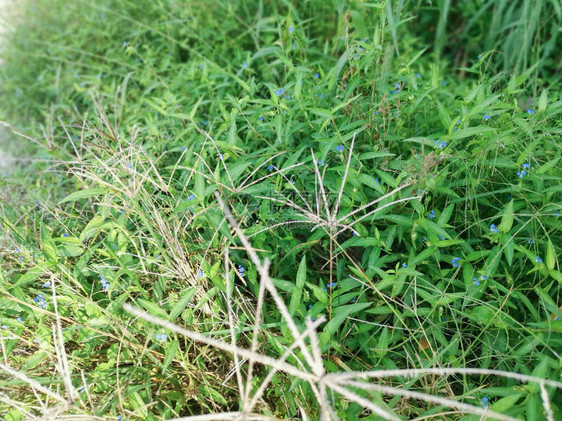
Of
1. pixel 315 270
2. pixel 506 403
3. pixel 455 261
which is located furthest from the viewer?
pixel 315 270

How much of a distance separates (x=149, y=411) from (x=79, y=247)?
676mm

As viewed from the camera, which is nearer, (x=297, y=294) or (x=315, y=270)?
(x=297, y=294)

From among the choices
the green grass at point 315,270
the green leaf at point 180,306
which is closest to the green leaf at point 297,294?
the green grass at point 315,270

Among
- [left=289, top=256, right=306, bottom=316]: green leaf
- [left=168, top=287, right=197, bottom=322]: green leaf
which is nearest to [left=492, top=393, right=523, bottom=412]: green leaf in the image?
[left=289, top=256, right=306, bottom=316]: green leaf

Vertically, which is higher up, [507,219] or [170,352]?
[507,219]

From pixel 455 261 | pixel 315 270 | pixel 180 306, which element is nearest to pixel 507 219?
pixel 455 261

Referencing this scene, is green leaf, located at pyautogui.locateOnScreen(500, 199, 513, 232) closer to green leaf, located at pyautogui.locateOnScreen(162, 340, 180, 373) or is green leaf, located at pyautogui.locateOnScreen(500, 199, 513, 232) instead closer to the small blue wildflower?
the small blue wildflower

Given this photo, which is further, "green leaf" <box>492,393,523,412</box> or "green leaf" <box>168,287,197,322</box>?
"green leaf" <box>168,287,197,322</box>

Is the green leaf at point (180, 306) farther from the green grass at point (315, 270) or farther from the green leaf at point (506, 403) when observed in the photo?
the green leaf at point (506, 403)

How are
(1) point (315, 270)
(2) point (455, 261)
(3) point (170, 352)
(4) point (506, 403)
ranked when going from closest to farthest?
1. (4) point (506, 403)
2. (3) point (170, 352)
3. (2) point (455, 261)
4. (1) point (315, 270)

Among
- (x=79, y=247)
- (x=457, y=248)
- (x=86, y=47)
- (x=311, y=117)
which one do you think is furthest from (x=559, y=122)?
(x=86, y=47)

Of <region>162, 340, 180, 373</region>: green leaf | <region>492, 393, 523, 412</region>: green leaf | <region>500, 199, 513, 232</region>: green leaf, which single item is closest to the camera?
<region>492, 393, 523, 412</region>: green leaf

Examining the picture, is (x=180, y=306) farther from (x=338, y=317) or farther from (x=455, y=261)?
(x=455, y=261)

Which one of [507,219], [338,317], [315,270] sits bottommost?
[315,270]
